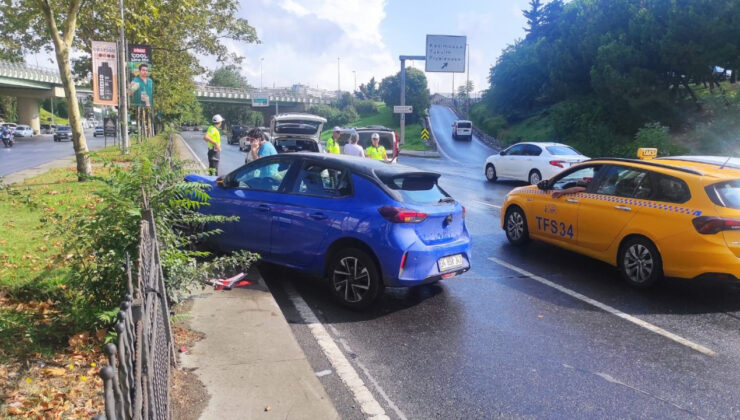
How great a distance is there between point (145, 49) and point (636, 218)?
79.4 ft

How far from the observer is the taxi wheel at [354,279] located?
575 centimetres

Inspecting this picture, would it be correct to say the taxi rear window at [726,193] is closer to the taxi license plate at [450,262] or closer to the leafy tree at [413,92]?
the taxi license plate at [450,262]

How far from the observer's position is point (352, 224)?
5848mm

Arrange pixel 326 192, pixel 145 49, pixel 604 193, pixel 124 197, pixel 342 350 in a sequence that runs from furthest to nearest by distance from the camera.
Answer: pixel 145 49 < pixel 604 193 < pixel 326 192 < pixel 342 350 < pixel 124 197

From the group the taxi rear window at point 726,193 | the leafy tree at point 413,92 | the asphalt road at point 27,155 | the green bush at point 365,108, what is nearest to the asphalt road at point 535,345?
the taxi rear window at point 726,193

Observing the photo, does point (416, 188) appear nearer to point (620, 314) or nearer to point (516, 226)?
point (620, 314)

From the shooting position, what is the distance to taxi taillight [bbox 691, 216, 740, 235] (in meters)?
6.03

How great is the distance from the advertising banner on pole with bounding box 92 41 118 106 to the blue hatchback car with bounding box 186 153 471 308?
1707 centimetres

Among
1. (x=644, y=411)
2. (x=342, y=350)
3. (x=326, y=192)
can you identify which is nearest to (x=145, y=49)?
(x=326, y=192)

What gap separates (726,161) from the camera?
727cm

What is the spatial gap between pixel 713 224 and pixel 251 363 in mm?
5093

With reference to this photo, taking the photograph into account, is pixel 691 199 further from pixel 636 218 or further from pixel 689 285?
pixel 689 285

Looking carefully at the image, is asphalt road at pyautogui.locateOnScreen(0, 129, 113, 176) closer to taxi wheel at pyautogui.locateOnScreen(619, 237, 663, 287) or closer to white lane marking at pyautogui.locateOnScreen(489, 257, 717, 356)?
white lane marking at pyautogui.locateOnScreen(489, 257, 717, 356)

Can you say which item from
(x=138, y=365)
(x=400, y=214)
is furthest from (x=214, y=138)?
(x=138, y=365)
